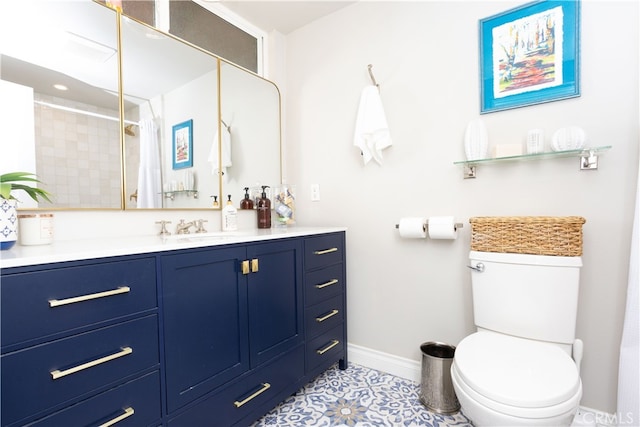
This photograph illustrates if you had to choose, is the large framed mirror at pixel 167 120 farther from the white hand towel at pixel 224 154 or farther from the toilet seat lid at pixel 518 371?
the toilet seat lid at pixel 518 371

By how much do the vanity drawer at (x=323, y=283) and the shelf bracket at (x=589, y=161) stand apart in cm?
129

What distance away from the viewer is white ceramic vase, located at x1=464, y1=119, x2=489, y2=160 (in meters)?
1.56

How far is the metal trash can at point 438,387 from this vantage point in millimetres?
1550

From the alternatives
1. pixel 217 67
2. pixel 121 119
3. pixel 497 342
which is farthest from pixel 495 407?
pixel 217 67

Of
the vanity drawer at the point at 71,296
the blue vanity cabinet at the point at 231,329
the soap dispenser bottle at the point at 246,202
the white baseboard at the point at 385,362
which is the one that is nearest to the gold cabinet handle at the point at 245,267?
the blue vanity cabinet at the point at 231,329

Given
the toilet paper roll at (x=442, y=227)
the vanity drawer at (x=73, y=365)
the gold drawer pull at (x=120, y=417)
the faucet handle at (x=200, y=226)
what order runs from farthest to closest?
1. the faucet handle at (x=200, y=226)
2. the toilet paper roll at (x=442, y=227)
3. the gold drawer pull at (x=120, y=417)
4. the vanity drawer at (x=73, y=365)

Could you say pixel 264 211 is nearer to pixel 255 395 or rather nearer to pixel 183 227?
pixel 183 227

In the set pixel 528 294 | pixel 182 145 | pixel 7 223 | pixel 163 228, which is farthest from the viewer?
pixel 182 145

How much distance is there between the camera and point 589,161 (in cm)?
135

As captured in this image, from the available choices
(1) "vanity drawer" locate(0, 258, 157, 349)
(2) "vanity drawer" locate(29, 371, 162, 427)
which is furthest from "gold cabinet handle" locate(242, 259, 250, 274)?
(2) "vanity drawer" locate(29, 371, 162, 427)

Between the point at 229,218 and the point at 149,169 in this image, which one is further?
the point at 229,218

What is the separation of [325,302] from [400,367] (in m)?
0.61

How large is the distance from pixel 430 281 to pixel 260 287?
98 cm

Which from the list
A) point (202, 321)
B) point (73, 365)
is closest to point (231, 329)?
point (202, 321)
